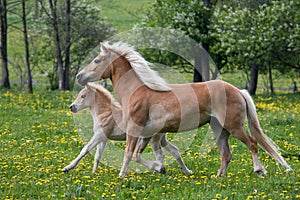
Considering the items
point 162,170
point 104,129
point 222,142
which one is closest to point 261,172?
point 222,142

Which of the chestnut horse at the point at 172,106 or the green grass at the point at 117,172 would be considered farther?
the chestnut horse at the point at 172,106

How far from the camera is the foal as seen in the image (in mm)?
10156

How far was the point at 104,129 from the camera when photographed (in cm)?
1048

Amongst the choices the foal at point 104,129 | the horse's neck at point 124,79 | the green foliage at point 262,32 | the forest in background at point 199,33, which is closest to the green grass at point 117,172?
the foal at point 104,129

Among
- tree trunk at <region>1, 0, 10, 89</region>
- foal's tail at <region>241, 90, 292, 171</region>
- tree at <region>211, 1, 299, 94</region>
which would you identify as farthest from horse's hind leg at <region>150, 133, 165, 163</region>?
tree trunk at <region>1, 0, 10, 89</region>

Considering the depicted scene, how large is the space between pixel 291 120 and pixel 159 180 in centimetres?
794

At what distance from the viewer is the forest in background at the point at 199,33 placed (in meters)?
24.1

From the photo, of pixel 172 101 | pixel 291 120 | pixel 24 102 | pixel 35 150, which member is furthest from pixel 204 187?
pixel 24 102

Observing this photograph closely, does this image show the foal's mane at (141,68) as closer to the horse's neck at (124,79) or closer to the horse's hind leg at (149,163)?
the horse's neck at (124,79)

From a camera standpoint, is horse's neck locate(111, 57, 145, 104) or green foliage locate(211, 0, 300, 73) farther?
green foliage locate(211, 0, 300, 73)

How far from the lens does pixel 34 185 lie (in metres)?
8.65

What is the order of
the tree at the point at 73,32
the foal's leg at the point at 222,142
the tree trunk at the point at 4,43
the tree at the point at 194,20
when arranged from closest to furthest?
the foal's leg at the point at 222,142 → the tree trunk at the point at 4,43 → the tree at the point at 194,20 → the tree at the point at 73,32

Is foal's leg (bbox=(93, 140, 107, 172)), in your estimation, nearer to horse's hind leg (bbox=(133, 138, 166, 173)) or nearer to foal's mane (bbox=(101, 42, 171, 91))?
horse's hind leg (bbox=(133, 138, 166, 173))

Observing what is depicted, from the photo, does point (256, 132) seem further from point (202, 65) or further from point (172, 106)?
point (202, 65)
